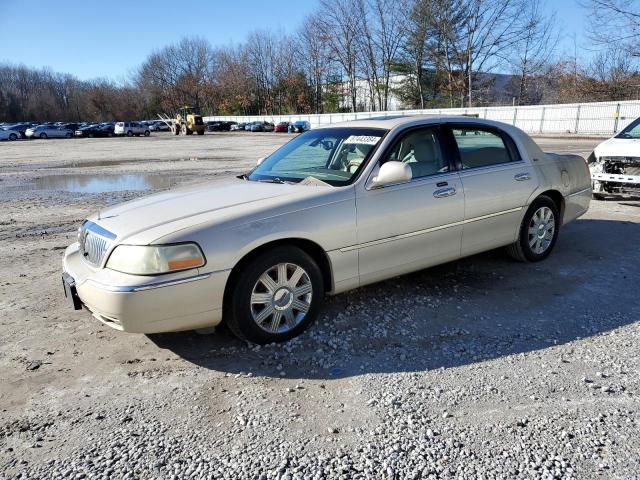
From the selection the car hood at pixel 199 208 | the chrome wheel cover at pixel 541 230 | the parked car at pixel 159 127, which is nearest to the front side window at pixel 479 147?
the chrome wheel cover at pixel 541 230

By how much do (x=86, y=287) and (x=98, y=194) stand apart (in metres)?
9.32

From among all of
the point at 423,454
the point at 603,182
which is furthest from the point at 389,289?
the point at 603,182

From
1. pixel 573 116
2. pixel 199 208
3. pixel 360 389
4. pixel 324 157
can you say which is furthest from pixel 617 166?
pixel 573 116

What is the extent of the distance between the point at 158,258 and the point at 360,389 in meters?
1.52

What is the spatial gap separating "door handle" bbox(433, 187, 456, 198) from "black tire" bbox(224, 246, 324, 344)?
1309 millimetres

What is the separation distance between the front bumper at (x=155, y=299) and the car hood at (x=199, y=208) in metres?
0.29

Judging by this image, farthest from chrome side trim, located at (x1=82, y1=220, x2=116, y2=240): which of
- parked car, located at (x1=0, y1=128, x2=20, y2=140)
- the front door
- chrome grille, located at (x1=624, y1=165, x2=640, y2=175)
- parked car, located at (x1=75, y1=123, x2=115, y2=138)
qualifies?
parked car, located at (x1=75, y1=123, x2=115, y2=138)

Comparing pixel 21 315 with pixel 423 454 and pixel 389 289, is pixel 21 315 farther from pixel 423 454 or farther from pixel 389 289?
pixel 423 454

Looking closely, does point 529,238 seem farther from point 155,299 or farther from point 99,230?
point 99,230

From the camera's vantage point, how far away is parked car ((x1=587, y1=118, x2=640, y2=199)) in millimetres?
8086

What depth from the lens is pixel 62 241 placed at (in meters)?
7.16

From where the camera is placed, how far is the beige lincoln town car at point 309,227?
3.29 metres

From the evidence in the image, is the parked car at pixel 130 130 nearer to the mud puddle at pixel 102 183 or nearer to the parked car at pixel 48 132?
the parked car at pixel 48 132

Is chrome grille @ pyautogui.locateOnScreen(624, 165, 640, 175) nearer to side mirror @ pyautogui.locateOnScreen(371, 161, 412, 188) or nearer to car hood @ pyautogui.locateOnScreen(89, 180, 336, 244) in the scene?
side mirror @ pyautogui.locateOnScreen(371, 161, 412, 188)
